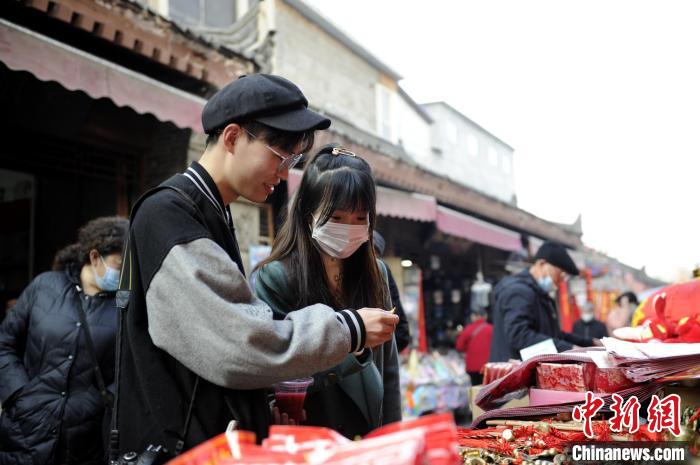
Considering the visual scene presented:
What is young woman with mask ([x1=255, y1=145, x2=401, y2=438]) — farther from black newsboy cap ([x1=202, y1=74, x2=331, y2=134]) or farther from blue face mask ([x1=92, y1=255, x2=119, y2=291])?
blue face mask ([x1=92, y1=255, x2=119, y2=291])

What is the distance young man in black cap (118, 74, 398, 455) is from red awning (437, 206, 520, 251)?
20.2 feet

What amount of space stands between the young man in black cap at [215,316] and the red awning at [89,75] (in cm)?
244

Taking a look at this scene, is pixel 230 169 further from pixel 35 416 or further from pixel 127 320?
pixel 35 416

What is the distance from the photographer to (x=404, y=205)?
22.4 ft

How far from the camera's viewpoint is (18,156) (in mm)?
4891

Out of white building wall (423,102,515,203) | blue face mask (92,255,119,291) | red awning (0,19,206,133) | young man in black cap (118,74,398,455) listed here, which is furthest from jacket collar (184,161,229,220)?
white building wall (423,102,515,203)

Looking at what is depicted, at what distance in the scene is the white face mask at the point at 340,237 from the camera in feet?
6.47

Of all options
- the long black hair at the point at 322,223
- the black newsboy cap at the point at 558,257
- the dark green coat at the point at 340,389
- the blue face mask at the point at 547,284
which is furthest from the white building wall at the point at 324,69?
the dark green coat at the point at 340,389

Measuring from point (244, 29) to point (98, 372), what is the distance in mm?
8304

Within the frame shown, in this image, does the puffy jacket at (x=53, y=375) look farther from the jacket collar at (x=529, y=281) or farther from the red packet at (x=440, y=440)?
the jacket collar at (x=529, y=281)

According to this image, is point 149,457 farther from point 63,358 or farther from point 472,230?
point 472,230

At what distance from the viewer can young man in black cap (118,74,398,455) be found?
1.18 metres

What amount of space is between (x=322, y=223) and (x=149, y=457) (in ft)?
3.20

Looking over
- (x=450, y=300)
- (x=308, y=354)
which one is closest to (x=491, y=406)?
(x=308, y=354)
